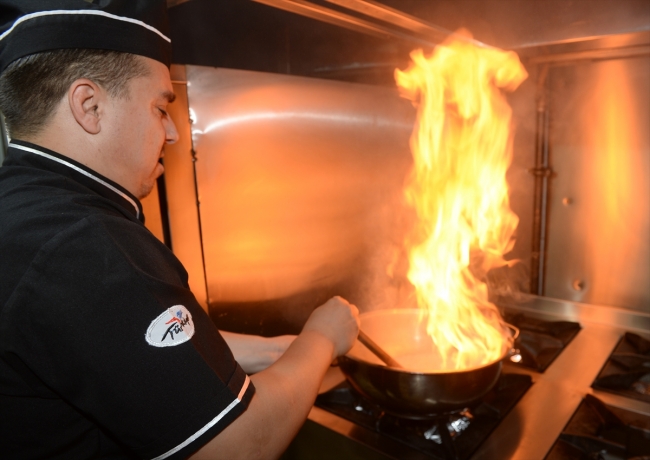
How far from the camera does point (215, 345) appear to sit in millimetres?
623

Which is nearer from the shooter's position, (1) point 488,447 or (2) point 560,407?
(1) point 488,447

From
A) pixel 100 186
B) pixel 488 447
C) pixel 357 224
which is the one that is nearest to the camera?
pixel 100 186

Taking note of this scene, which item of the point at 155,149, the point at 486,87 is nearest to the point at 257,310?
the point at 155,149

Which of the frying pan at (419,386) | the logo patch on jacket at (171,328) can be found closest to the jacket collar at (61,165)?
the logo patch on jacket at (171,328)

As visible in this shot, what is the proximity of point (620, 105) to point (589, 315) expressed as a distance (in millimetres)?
657

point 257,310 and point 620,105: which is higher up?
point 620,105

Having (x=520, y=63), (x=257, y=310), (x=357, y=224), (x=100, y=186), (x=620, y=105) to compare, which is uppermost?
(x=520, y=63)

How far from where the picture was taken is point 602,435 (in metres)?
0.94

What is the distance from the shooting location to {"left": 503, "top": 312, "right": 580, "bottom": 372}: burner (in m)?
1.25

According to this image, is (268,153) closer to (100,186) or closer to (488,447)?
(100,186)

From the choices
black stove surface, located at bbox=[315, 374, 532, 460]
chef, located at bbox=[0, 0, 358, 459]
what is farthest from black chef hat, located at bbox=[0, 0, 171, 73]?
black stove surface, located at bbox=[315, 374, 532, 460]

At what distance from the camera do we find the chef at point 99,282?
531 millimetres

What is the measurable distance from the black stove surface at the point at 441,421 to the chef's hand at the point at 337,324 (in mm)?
157

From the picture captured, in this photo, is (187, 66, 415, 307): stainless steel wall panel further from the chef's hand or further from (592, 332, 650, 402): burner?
(592, 332, 650, 402): burner
